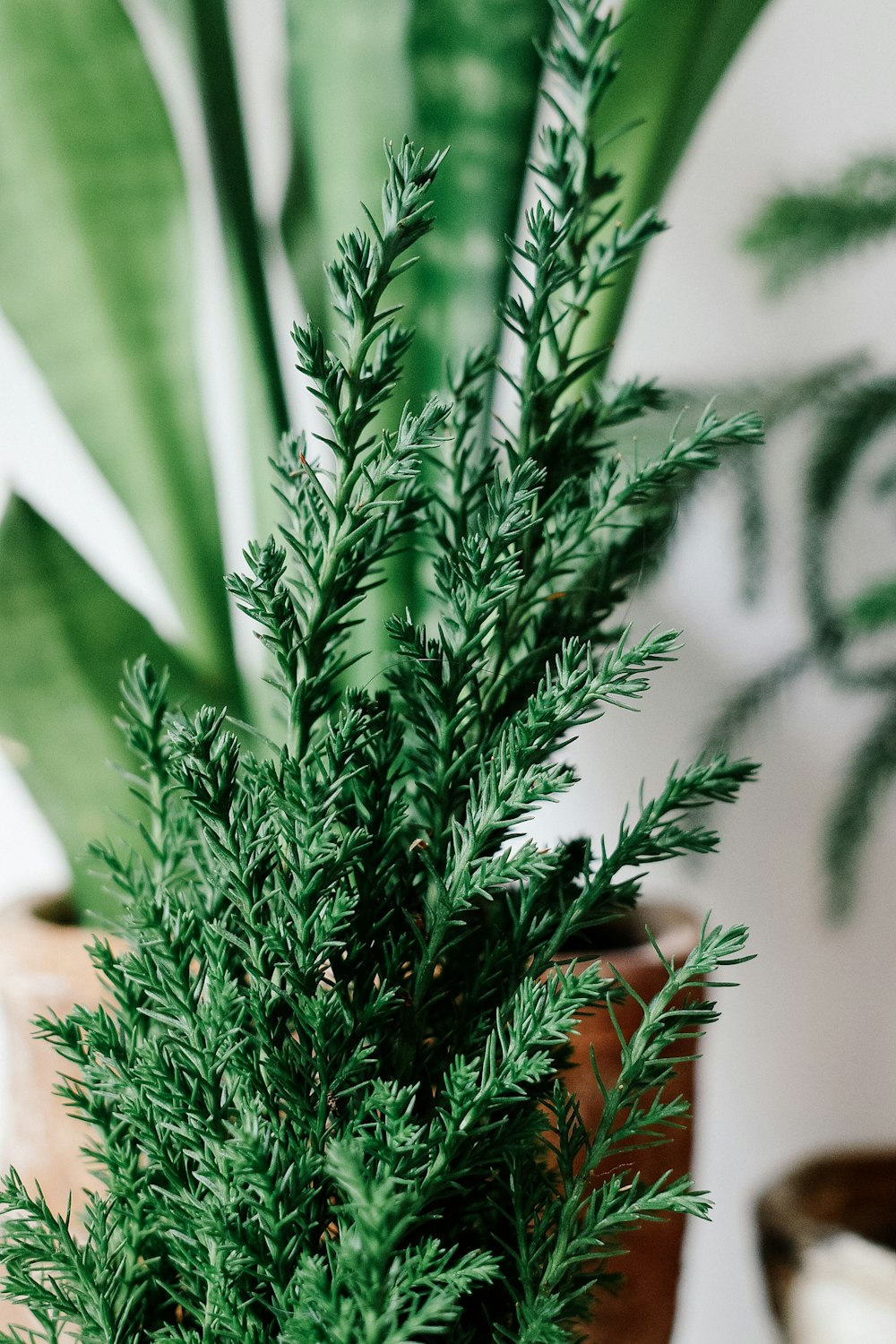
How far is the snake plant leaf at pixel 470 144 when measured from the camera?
1.39ft

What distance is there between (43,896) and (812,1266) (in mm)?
401

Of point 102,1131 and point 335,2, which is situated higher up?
point 335,2

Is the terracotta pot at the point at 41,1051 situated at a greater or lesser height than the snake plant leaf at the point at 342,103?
lesser

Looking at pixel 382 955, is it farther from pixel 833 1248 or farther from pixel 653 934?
pixel 833 1248

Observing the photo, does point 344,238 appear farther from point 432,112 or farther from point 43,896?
point 43,896

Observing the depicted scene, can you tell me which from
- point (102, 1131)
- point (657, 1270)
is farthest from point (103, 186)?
point (657, 1270)

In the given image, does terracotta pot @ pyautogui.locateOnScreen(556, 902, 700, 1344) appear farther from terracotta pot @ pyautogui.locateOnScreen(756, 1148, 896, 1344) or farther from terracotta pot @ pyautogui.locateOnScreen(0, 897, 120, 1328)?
terracotta pot @ pyautogui.locateOnScreen(0, 897, 120, 1328)

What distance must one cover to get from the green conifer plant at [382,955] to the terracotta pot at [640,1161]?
0.06m

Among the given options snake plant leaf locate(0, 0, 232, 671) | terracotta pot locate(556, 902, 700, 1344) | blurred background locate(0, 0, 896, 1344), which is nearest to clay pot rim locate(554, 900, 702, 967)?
terracotta pot locate(556, 902, 700, 1344)

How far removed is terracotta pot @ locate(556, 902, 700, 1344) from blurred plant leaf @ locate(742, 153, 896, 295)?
0.37 metres

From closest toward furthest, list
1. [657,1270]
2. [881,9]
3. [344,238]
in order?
[344,238] < [657,1270] < [881,9]

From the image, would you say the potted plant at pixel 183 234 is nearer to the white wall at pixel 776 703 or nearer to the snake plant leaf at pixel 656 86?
the snake plant leaf at pixel 656 86

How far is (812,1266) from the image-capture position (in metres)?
0.43

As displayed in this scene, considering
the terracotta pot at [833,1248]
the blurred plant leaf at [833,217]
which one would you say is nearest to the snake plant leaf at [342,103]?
the blurred plant leaf at [833,217]
